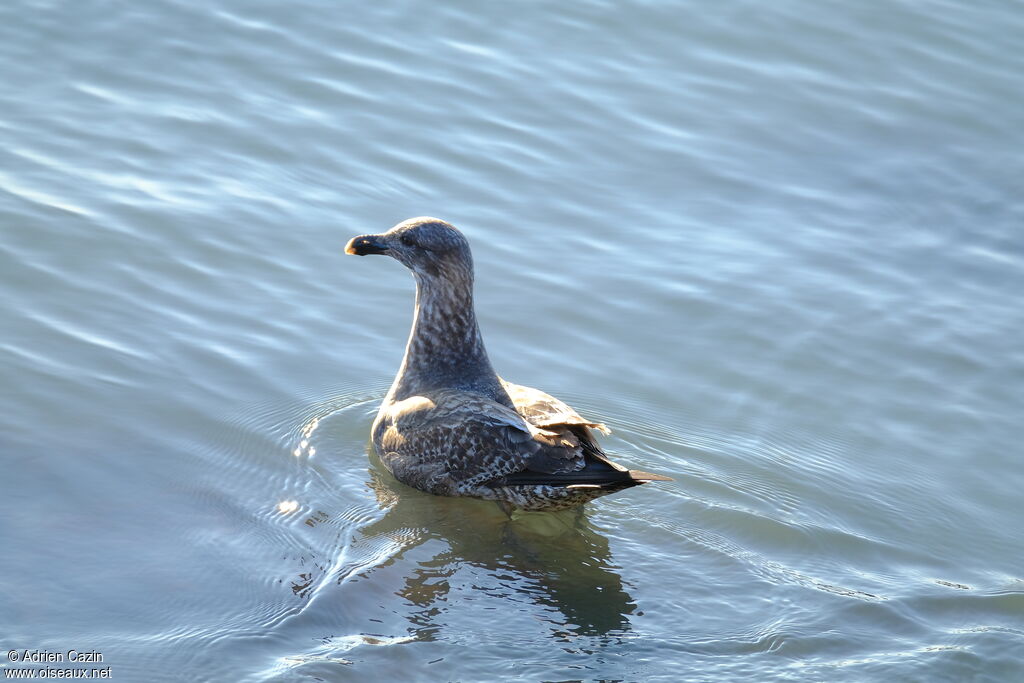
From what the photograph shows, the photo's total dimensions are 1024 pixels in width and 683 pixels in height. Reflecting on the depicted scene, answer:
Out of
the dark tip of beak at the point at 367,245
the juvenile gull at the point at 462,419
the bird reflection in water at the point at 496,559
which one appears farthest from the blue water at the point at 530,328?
the dark tip of beak at the point at 367,245

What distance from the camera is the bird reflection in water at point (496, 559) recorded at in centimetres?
632

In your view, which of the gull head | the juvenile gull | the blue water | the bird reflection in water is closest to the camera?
the blue water

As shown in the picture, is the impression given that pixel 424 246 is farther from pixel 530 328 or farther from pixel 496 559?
pixel 496 559

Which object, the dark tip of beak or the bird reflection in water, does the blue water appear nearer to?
the bird reflection in water

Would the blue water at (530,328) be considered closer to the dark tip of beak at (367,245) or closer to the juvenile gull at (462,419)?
the juvenile gull at (462,419)

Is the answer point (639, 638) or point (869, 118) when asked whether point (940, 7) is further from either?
point (639, 638)

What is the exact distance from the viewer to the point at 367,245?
7.98 m

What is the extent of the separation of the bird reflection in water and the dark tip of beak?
135 centimetres

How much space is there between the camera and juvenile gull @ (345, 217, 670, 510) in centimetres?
695

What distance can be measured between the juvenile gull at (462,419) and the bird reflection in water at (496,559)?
0.46 ft

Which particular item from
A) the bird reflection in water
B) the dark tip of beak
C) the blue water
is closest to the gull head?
the dark tip of beak

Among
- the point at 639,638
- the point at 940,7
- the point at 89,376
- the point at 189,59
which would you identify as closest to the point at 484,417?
the point at 639,638

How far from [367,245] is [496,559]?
7.45 ft

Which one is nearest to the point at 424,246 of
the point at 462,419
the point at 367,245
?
the point at 367,245
